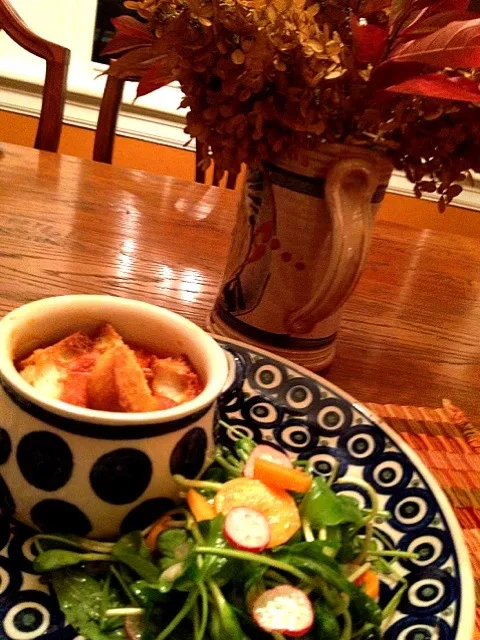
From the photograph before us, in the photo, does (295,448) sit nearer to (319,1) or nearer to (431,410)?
(431,410)

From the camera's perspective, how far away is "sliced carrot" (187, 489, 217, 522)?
0.44m

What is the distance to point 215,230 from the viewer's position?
109cm

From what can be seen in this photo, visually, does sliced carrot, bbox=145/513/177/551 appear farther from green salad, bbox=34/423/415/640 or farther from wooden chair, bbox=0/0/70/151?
wooden chair, bbox=0/0/70/151

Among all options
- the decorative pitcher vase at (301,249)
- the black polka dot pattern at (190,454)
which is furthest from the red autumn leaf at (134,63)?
the black polka dot pattern at (190,454)

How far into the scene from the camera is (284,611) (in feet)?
1.25

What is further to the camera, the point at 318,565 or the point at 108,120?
the point at 108,120

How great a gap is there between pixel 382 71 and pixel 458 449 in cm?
37

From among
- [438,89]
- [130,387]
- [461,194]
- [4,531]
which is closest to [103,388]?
[130,387]

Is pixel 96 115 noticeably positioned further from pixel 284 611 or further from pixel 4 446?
pixel 284 611

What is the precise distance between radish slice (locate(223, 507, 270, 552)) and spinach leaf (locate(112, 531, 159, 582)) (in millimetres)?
52

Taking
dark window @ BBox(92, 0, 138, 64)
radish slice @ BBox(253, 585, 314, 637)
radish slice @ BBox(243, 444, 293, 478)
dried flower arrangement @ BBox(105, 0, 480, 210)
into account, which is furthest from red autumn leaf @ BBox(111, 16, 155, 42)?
dark window @ BBox(92, 0, 138, 64)

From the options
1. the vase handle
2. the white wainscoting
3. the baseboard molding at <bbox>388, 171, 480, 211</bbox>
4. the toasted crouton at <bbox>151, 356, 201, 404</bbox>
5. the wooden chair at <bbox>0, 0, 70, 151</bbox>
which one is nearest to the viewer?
the toasted crouton at <bbox>151, 356, 201, 404</bbox>

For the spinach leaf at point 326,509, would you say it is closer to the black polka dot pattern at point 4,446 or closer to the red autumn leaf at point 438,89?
the black polka dot pattern at point 4,446

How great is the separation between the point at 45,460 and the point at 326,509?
20 centimetres
